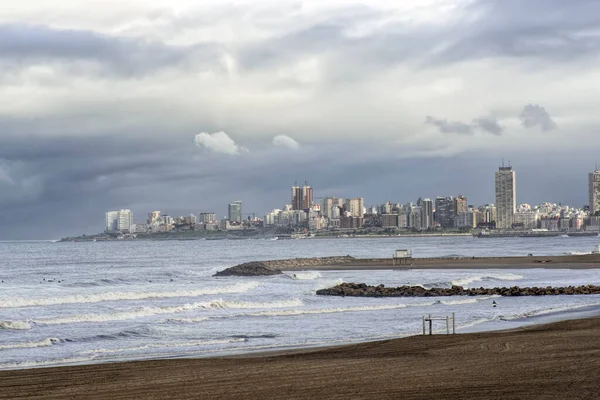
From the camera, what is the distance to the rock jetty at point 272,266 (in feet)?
288

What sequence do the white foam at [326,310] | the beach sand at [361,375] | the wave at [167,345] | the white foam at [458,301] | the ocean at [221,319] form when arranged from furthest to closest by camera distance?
the white foam at [458,301] < the white foam at [326,310] < the ocean at [221,319] < the wave at [167,345] < the beach sand at [361,375]

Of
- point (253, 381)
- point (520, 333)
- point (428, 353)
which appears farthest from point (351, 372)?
point (520, 333)

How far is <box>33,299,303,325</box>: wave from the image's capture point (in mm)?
39500

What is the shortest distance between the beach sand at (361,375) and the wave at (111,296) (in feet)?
101

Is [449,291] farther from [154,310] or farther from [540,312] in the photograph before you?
[154,310]

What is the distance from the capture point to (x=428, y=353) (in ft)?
79.3

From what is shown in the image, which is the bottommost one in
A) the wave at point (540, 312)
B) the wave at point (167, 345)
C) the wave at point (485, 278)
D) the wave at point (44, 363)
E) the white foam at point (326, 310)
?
the wave at point (485, 278)

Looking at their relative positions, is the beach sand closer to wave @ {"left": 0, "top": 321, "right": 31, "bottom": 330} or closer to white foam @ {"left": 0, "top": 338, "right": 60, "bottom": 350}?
white foam @ {"left": 0, "top": 338, "right": 60, "bottom": 350}

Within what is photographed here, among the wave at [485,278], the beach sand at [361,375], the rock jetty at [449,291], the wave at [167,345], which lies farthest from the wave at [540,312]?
the wave at [485,278]

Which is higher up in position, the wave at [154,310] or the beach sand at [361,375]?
the beach sand at [361,375]

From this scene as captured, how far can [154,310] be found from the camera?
44.5 metres

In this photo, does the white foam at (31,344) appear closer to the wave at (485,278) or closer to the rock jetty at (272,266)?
the wave at (485,278)

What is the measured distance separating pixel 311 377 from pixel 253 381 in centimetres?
132

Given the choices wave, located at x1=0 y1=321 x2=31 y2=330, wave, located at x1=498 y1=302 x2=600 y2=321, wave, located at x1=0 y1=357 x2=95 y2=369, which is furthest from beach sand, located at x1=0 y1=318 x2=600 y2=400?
wave, located at x1=0 y1=321 x2=31 y2=330
